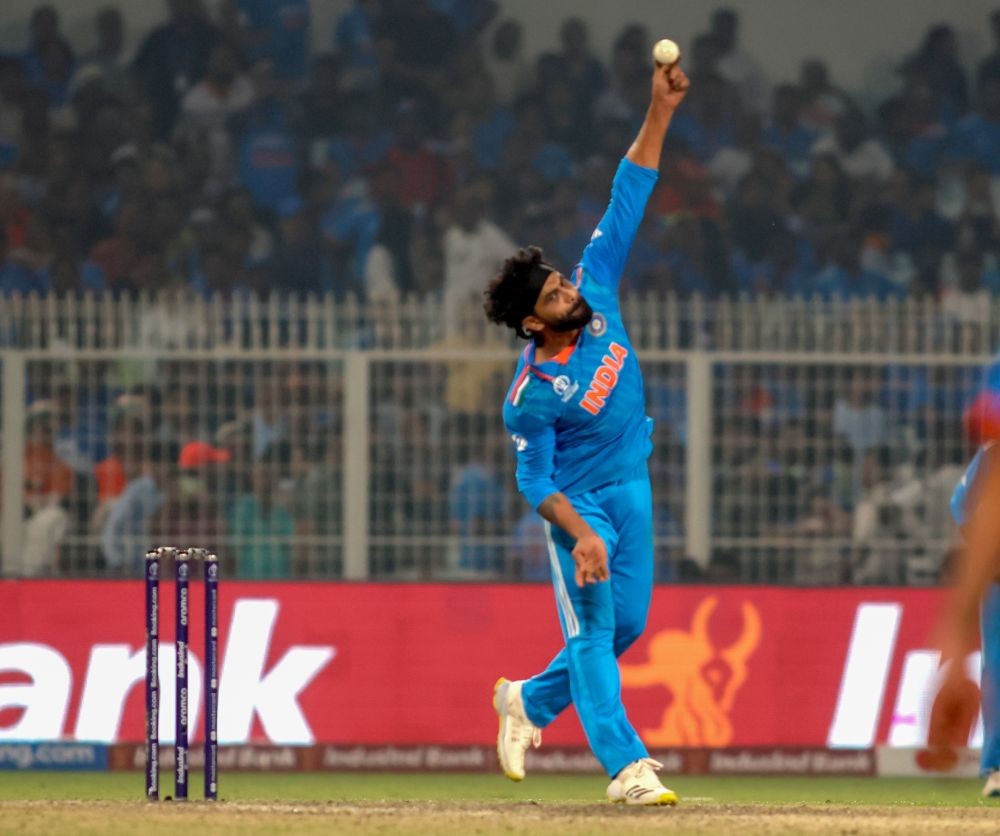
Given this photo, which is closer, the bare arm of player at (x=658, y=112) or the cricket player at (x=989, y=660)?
the bare arm of player at (x=658, y=112)

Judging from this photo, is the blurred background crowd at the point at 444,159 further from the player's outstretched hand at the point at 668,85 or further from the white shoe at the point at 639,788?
the white shoe at the point at 639,788

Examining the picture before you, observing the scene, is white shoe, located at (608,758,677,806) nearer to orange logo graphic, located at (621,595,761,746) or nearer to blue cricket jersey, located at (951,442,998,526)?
blue cricket jersey, located at (951,442,998,526)

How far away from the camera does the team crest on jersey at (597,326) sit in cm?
753

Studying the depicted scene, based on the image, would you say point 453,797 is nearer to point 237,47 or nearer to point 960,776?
point 960,776

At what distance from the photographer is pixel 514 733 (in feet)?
Answer: 25.5

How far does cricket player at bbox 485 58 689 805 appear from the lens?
7.38m

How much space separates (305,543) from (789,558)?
2893mm

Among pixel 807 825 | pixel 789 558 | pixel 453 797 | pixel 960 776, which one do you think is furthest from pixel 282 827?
pixel 789 558

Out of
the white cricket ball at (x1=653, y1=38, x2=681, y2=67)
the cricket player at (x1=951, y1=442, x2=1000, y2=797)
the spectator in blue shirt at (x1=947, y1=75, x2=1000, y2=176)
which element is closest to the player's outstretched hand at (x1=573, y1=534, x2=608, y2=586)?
the cricket player at (x1=951, y1=442, x2=1000, y2=797)

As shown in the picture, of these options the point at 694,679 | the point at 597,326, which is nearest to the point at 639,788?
the point at 597,326

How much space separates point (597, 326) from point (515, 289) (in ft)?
1.12

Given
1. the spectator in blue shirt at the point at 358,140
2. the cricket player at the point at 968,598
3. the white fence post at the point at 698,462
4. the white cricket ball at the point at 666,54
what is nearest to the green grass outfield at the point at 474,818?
the cricket player at the point at 968,598

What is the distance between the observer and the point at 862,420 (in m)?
12.3

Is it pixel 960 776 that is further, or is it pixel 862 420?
pixel 862 420
